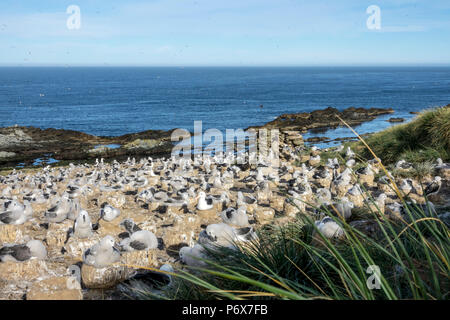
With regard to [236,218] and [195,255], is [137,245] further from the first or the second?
[236,218]

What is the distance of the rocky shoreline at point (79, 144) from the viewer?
2683cm

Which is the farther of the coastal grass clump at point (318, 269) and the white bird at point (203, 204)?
the white bird at point (203, 204)

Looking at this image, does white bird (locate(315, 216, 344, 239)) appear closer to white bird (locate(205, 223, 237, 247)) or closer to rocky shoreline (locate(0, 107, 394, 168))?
white bird (locate(205, 223, 237, 247))

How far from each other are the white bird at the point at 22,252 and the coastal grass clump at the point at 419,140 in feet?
35.1

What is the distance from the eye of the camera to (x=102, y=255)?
397cm

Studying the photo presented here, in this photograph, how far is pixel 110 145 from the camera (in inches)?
1195

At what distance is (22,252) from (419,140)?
12670mm

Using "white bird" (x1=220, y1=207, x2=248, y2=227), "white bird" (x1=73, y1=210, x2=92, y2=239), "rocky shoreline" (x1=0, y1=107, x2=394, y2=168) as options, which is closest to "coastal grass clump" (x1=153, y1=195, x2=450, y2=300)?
"white bird" (x1=220, y1=207, x2=248, y2=227)

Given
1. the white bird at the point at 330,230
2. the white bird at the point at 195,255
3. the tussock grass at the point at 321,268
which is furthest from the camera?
the white bird at the point at 330,230

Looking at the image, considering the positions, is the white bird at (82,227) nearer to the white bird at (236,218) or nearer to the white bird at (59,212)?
the white bird at (59,212)

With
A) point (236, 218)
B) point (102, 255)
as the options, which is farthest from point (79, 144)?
point (102, 255)

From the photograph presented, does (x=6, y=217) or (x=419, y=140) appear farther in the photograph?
(x=419, y=140)

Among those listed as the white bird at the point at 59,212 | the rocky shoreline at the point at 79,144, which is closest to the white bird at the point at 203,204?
the white bird at the point at 59,212
